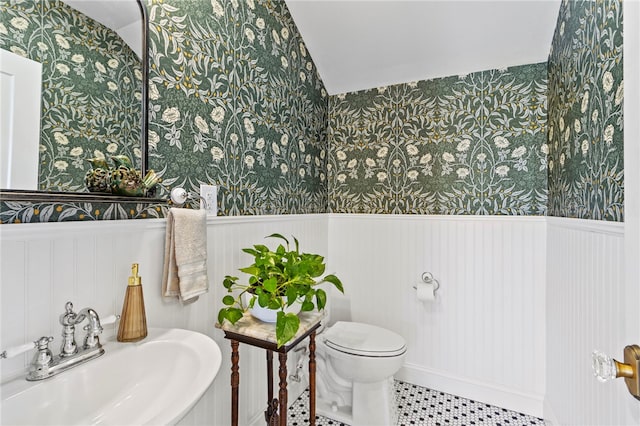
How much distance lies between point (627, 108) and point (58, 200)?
4.18 ft

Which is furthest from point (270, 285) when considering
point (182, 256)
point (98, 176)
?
point (98, 176)

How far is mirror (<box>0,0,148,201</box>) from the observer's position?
76 cm

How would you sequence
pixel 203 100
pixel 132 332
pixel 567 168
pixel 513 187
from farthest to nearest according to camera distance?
pixel 513 187
pixel 567 168
pixel 203 100
pixel 132 332

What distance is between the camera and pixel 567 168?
57.9 inches

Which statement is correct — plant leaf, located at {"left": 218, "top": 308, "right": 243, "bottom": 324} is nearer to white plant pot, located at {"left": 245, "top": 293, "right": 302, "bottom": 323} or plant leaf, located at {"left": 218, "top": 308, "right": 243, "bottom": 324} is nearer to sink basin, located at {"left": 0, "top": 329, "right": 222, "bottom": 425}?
white plant pot, located at {"left": 245, "top": 293, "right": 302, "bottom": 323}

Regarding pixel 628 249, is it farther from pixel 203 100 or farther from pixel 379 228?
pixel 379 228

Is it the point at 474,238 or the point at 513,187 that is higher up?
the point at 513,187

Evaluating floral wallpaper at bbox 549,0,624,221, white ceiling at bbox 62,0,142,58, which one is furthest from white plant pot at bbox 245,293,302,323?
floral wallpaper at bbox 549,0,624,221

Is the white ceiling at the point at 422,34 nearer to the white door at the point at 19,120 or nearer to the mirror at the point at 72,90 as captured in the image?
the mirror at the point at 72,90

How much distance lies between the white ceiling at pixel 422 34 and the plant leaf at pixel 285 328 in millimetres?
1834

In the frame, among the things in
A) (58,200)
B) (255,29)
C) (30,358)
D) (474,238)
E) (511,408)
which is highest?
(255,29)

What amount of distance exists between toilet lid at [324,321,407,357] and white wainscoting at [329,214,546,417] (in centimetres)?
41

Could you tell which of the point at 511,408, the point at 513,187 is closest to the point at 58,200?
the point at 513,187

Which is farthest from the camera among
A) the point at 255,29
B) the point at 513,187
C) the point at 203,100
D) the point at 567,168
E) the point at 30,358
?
the point at 513,187
